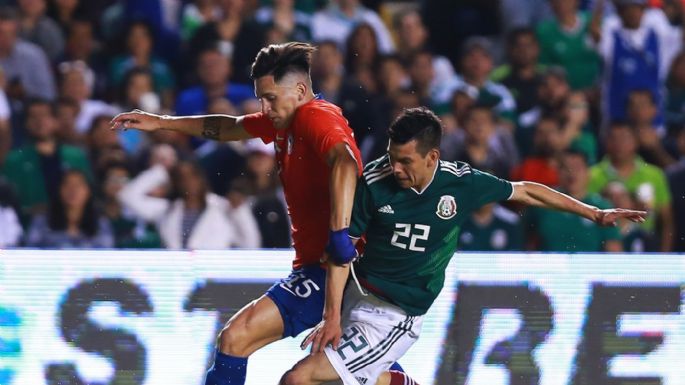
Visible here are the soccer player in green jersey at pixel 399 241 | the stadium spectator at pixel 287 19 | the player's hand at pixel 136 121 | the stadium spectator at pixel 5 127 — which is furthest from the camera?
the stadium spectator at pixel 287 19

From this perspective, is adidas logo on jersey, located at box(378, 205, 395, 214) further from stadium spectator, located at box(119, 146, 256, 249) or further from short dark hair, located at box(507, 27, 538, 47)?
short dark hair, located at box(507, 27, 538, 47)

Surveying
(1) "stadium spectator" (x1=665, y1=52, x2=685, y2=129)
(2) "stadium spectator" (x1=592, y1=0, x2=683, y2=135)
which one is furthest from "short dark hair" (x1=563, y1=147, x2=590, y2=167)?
(1) "stadium spectator" (x1=665, y1=52, x2=685, y2=129)

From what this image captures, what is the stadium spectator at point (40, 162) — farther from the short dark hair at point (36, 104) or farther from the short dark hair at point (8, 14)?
the short dark hair at point (8, 14)

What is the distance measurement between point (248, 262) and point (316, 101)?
1.64 m

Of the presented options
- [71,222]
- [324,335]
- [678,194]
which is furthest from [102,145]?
[324,335]

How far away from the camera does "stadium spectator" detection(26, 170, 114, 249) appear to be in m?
9.80

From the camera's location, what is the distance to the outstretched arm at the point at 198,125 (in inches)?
264

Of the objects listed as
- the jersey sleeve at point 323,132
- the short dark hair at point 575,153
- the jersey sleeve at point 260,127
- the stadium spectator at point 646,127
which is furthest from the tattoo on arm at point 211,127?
the stadium spectator at point 646,127

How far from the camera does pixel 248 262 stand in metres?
7.51

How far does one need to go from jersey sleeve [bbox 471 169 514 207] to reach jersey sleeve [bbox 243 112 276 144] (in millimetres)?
1022

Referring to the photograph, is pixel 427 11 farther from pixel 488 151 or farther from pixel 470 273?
pixel 470 273

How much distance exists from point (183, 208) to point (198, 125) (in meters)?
3.16

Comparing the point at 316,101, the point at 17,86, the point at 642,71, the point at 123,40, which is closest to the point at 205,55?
the point at 123,40

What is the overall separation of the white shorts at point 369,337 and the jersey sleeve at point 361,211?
426mm
